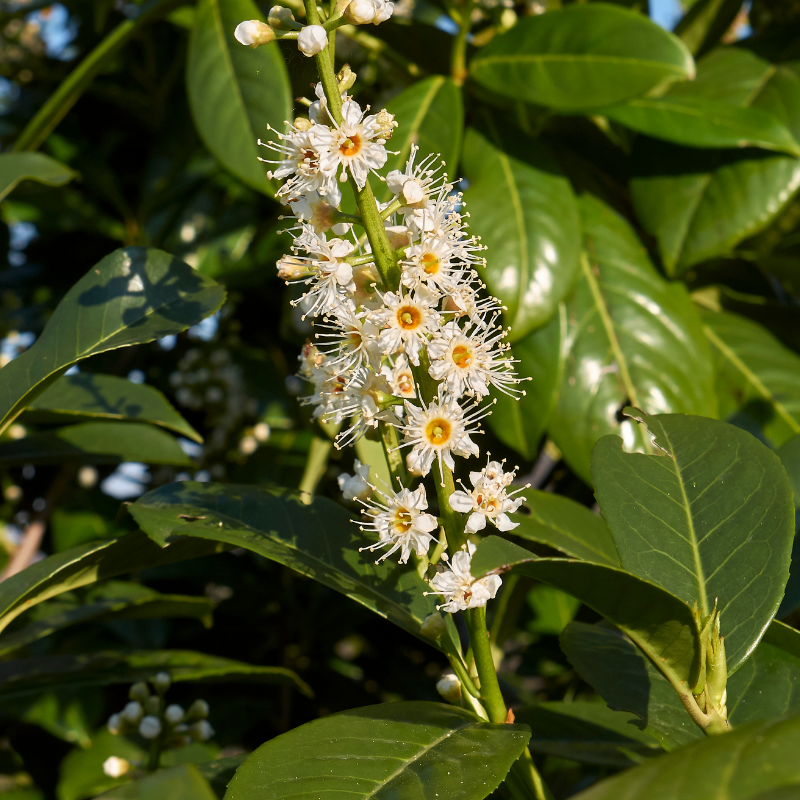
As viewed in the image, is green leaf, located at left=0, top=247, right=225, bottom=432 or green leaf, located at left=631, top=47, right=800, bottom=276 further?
green leaf, located at left=631, top=47, right=800, bottom=276

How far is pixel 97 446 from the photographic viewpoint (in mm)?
1514

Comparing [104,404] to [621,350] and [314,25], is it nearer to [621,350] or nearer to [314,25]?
[314,25]

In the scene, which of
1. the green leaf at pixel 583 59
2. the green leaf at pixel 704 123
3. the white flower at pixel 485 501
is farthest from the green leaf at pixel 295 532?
the green leaf at pixel 704 123

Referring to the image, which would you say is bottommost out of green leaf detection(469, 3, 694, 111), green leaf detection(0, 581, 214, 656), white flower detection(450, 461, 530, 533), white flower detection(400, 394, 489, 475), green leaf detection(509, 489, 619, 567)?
green leaf detection(0, 581, 214, 656)

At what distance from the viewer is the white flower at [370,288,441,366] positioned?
76 cm

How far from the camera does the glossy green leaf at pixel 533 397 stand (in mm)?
1587

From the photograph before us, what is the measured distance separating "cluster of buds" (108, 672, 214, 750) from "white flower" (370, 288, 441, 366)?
90 cm

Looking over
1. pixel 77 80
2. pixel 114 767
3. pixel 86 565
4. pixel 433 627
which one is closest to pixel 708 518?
pixel 433 627

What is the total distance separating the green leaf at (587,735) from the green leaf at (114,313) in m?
0.76

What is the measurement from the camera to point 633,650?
40.0 inches

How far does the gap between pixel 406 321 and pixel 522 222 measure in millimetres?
880

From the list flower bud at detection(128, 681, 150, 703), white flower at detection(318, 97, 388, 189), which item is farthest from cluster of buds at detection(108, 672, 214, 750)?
white flower at detection(318, 97, 388, 189)

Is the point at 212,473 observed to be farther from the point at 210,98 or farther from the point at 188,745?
the point at 210,98

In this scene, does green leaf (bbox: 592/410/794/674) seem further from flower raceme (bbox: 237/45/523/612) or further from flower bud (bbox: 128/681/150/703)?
flower bud (bbox: 128/681/150/703)
